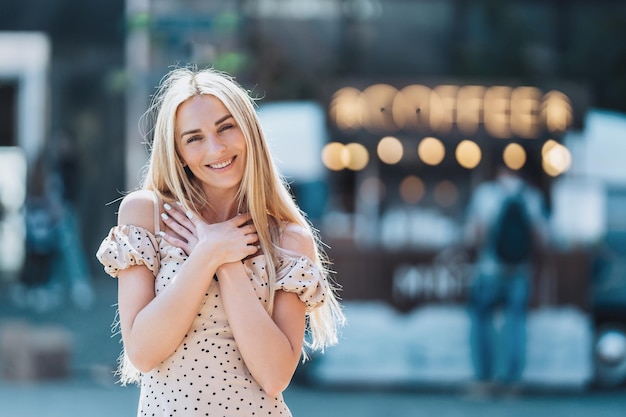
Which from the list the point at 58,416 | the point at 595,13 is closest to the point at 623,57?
the point at 595,13

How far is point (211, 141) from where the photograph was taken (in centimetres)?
237

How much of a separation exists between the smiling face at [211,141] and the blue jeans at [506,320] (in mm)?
6057

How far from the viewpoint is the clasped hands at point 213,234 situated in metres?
2.31

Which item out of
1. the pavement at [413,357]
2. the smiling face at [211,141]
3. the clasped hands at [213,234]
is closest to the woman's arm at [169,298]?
the clasped hands at [213,234]

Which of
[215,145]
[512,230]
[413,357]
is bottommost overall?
[413,357]

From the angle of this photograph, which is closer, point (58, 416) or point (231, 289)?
point (231, 289)

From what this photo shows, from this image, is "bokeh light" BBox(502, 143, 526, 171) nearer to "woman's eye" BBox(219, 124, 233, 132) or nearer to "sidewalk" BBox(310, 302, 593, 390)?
"sidewalk" BBox(310, 302, 593, 390)

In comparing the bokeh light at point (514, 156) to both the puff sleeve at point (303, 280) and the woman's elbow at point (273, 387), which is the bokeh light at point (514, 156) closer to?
the puff sleeve at point (303, 280)

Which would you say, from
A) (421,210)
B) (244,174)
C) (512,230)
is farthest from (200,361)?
(421,210)

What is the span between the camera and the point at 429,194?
10.3 meters

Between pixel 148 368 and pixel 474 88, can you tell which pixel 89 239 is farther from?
pixel 148 368

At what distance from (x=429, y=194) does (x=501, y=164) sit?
76.2 inches

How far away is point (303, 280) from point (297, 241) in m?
0.11

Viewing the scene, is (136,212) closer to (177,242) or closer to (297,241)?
(177,242)
